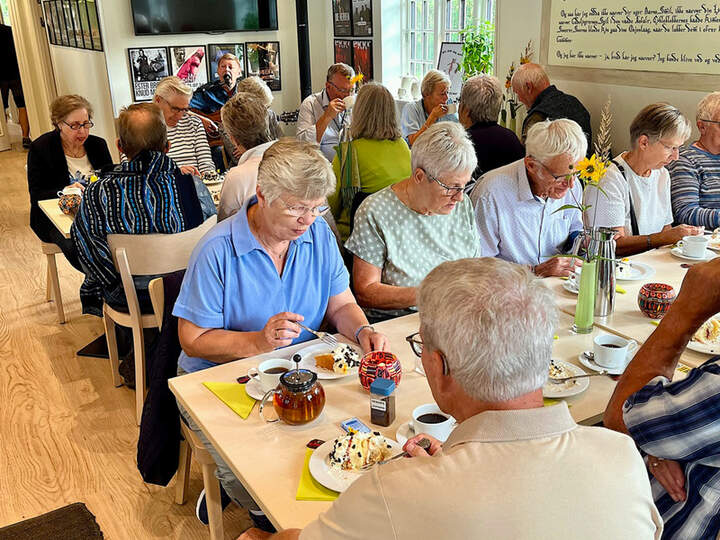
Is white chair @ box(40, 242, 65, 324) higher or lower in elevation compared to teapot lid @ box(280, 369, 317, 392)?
lower

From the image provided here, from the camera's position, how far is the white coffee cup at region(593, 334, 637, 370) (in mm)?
1739

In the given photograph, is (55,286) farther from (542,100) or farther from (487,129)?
(542,100)

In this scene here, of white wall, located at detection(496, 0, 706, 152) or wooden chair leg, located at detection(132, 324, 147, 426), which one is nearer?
wooden chair leg, located at detection(132, 324, 147, 426)

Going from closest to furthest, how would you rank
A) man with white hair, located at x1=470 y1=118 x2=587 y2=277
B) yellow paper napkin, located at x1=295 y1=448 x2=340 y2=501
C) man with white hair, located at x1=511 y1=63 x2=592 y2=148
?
1. yellow paper napkin, located at x1=295 y1=448 x2=340 y2=501
2. man with white hair, located at x1=470 y1=118 x2=587 y2=277
3. man with white hair, located at x1=511 y1=63 x2=592 y2=148

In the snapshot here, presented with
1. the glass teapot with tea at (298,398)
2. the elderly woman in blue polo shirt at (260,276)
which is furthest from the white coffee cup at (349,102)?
the glass teapot with tea at (298,398)

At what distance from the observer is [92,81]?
724 cm

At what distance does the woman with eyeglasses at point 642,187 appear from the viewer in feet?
9.39

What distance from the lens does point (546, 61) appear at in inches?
181

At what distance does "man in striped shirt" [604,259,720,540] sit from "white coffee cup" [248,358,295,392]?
772mm

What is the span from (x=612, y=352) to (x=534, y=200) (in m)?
1.06

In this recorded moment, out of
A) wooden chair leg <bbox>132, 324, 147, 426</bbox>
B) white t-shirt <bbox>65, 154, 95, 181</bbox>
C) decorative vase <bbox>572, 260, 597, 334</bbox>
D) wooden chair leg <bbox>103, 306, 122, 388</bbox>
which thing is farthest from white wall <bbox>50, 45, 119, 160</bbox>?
decorative vase <bbox>572, 260, 597, 334</bbox>

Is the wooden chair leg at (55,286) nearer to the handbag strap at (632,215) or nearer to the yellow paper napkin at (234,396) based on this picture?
the yellow paper napkin at (234,396)

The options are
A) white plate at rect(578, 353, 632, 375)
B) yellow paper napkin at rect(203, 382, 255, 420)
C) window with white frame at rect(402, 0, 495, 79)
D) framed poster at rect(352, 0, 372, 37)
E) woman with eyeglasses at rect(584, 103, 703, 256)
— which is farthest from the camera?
framed poster at rect(352, 0, 372, 37)

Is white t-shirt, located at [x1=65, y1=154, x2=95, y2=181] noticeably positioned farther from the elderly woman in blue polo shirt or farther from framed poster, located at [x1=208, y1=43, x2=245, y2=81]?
framed poster, located at [x1=208, y1=43, x2=245, y2=81]
